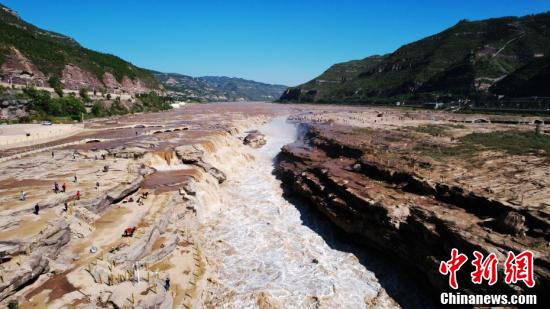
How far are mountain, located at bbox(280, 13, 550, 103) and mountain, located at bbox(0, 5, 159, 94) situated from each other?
10798 cm

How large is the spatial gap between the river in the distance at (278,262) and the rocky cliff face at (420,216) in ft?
7.23

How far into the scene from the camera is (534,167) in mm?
27531

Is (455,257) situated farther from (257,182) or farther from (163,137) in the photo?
(163,137)

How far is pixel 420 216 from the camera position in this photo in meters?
20.1

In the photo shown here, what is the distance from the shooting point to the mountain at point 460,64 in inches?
4458

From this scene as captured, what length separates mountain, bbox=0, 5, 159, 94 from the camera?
252 feet

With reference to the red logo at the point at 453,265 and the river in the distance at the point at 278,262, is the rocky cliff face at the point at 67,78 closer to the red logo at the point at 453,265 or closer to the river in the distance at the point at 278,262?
the river in the distance at the point at 278,262

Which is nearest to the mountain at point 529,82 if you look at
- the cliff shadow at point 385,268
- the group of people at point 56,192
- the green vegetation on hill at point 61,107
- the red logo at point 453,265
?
the cliff shadow at point 385,268

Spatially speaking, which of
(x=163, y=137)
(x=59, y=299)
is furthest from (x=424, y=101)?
(x=59, y=299)

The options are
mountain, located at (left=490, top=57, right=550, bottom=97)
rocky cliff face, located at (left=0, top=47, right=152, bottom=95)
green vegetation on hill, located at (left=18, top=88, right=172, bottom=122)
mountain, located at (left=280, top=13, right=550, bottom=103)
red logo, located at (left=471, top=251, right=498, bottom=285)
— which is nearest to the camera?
red logo, located at (left=471, top=251, right=498, bottom=285)

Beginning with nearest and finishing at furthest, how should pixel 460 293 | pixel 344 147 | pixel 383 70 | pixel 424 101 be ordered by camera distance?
1. pixel 460 293
2. pixel 344 147
3. pixel 424 101
4. pixel 383 70

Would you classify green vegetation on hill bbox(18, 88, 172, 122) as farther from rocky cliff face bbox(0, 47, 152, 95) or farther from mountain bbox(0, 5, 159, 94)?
mountain bbox(0, 5, 159, 94)

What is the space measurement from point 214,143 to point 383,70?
6415 inches

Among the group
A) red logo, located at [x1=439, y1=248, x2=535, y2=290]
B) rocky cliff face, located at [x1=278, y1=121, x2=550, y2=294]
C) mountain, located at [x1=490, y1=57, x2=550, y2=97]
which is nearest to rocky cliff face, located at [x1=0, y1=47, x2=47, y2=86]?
rocky cliff face, located at [x1=278, y1=121, x2=550, y2=294]
